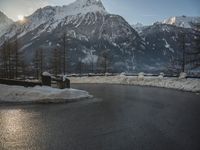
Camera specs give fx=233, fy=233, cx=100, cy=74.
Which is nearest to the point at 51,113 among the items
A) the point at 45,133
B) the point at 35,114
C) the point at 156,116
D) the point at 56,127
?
the point at 35,114

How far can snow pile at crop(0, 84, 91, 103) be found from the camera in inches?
683

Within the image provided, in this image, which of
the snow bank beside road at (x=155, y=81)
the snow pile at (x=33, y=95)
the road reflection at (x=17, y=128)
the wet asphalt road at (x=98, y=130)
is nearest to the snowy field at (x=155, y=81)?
the snow bank beside road at (x=155, y=81)

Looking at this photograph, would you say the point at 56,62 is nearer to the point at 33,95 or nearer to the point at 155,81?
the point at 155,81

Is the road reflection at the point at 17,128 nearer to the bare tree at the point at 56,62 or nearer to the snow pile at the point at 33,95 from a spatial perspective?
the snow pile at the point at 33,95

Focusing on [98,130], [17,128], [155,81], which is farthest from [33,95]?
[155,81]

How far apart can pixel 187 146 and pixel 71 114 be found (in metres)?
6.83

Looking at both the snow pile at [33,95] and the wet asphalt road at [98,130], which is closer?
the wet asphalt road at [98,130]

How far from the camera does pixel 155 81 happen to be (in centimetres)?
3994

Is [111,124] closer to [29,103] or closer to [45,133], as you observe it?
[45,133]

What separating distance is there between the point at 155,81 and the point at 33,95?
86.8 ft

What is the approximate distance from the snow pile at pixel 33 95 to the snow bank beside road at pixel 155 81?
18.1m

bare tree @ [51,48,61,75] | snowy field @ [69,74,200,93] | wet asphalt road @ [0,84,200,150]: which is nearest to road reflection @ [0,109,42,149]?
wet asphalt road @ [0,84,200,150]

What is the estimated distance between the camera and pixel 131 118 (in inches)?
468

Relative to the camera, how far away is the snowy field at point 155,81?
31191 millimetres
